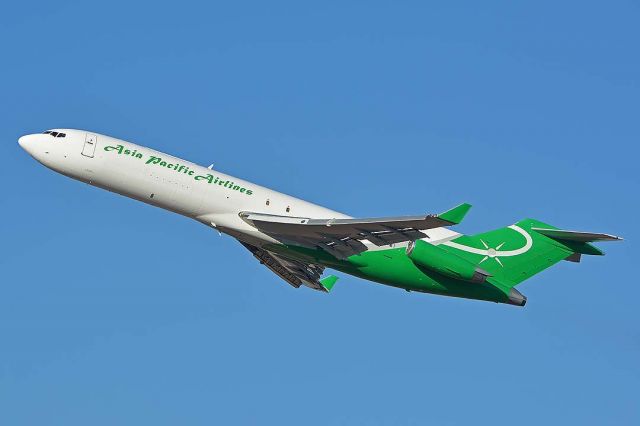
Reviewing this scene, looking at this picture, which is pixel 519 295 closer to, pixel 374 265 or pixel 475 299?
pixel 475 299

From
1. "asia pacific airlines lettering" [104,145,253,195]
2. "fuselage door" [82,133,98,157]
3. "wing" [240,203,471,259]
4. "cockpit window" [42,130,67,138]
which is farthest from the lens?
"cockpit window" [42,130,67,138]

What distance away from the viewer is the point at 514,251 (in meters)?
39.3

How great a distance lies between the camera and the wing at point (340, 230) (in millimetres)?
34938

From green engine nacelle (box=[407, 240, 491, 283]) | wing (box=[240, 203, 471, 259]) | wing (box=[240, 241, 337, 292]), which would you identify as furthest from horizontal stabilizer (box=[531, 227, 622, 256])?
wing (box=[240, 241, 337, 292])

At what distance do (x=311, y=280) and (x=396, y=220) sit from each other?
927cm

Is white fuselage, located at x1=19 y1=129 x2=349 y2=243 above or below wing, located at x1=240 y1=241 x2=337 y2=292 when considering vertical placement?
above

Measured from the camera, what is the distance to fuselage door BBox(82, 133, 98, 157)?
3775cm

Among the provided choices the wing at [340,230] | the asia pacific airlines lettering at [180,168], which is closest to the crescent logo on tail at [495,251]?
the wing at [340,230]

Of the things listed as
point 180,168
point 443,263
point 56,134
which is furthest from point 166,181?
point 443,263

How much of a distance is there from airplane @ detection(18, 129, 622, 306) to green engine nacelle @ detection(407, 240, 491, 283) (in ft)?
0.12

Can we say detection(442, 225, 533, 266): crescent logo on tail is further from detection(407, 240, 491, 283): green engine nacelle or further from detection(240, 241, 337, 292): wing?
detection(240, 241, 337, 292): wing

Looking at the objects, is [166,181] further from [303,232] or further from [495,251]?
[495,251]

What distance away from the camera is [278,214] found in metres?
37.8

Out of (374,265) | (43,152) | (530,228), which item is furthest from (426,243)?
(43,152)
